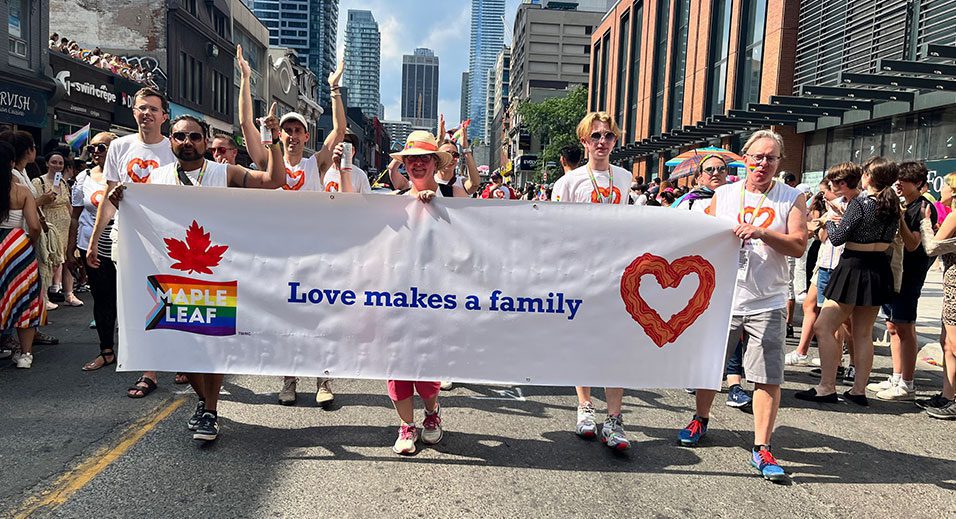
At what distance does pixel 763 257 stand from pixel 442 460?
2.20 m

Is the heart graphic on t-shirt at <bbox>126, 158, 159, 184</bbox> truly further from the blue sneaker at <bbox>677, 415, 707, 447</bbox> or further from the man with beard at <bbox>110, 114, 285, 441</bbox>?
the blue sneaker at <bbox>677, 415, 707, 447</bbox>

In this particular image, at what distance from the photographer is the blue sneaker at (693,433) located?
4508 millimetres

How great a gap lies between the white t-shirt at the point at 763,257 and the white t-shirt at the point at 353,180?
2.85 meters

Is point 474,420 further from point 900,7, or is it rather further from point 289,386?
point 900,7

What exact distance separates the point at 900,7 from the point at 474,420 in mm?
17317

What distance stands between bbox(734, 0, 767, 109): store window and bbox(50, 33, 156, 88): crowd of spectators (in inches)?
906

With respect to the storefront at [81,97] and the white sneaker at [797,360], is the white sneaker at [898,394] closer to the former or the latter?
the white sneaker at [797,360]

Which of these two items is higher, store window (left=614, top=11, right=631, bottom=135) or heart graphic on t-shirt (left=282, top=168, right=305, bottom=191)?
store window (left=614, top=11, right=631, bottom=135)

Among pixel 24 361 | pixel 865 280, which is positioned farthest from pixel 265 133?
pixel 865 280

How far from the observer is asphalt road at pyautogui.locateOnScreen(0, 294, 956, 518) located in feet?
11.5

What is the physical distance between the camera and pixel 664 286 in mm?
4137

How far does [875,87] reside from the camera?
18500 mm

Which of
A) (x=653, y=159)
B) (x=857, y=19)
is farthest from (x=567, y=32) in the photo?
(x=857, y=19)

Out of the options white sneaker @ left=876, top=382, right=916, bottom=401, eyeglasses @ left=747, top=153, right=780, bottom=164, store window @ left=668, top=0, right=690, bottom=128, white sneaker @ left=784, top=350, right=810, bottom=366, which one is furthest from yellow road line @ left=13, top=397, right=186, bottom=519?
store window @ left=668, top=0, right=690, bottom=128
